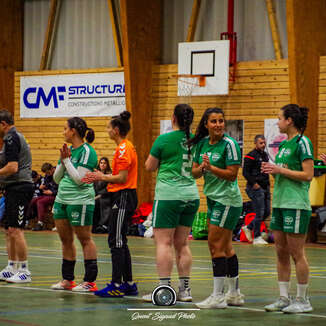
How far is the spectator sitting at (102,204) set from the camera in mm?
19250

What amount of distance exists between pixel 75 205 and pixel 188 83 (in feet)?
38.6

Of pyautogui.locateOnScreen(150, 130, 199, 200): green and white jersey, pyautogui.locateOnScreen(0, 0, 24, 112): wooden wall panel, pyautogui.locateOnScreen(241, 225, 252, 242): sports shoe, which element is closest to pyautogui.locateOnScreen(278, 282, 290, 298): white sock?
pyautogui.locateOnScreen(150, 130, 199, 200): green and white jersey

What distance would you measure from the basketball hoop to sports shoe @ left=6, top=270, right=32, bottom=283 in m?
10.7

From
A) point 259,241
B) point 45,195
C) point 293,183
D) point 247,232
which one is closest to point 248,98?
point 247,232

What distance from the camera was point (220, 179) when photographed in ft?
24.8

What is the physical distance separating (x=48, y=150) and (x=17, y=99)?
77.7 inches

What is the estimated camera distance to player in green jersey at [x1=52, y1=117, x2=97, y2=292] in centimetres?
869

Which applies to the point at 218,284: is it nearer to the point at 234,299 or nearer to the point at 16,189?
the point at 234,299

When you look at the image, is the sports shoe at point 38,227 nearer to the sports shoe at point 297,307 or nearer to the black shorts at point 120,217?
the black shorts at point 120,217

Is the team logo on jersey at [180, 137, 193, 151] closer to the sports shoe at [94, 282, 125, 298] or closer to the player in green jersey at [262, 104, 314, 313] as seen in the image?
the player in green jersey at [262, 104, 314, 313]

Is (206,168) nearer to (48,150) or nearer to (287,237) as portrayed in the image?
(287,237)

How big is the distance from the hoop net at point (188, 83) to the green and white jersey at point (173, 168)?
11.9m

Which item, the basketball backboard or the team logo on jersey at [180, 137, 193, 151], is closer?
the team logo on jersey at [180, 137, 193, 151]

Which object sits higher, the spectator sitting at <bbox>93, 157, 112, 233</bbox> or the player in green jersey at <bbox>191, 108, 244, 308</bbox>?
the player in green jersey at <bbox>191, 108, 244, 308</bbox>
